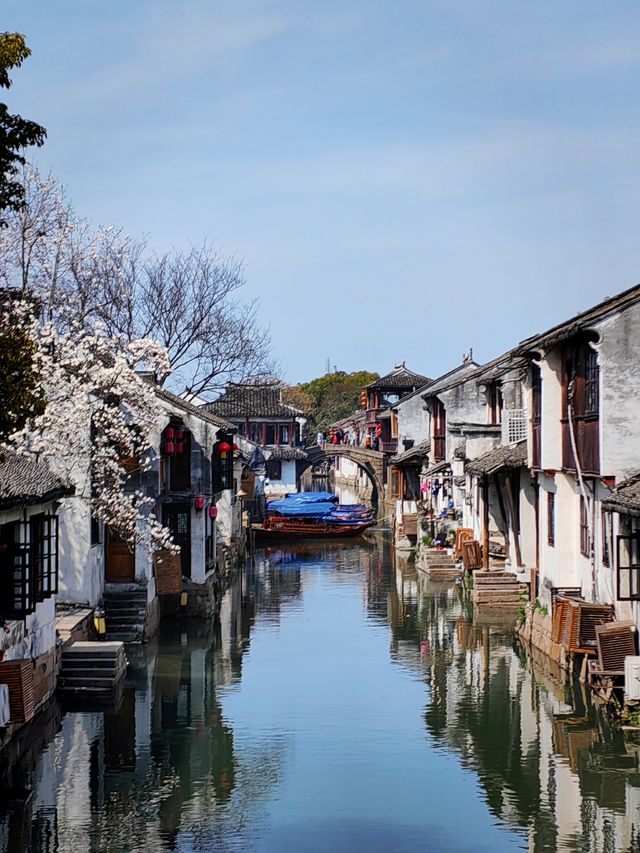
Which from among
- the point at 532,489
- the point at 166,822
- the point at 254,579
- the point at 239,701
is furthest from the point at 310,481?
the point at 166,822

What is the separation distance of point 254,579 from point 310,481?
6472 centimetres

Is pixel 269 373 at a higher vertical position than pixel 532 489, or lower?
higher

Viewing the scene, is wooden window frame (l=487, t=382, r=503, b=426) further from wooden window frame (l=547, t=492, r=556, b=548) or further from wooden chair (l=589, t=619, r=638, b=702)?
wooden chair (l=589, t=619, r=638, b=702)

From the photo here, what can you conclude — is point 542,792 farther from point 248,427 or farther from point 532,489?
point 248,427

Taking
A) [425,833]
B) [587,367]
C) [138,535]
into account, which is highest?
[587,367]

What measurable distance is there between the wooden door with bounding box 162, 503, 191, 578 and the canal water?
4.03m

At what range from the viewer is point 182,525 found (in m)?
35.1

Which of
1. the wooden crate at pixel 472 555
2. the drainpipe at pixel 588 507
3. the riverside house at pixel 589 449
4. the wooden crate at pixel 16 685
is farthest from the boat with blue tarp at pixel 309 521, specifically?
the wooden crate at pixel 16 685

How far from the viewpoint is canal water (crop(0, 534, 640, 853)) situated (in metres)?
15.5

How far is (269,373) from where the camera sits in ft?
148

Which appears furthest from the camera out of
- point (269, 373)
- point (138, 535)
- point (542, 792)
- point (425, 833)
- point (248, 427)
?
point (248, 427)

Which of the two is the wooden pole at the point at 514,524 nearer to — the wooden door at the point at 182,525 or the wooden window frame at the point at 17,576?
the wooden door at the point at 182,525

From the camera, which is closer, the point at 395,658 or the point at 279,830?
the point at 279,830

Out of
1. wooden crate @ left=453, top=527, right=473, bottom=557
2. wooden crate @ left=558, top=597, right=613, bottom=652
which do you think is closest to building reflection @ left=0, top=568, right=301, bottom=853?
wooden crate @ left=558, top=597, right=613, bottom=652
